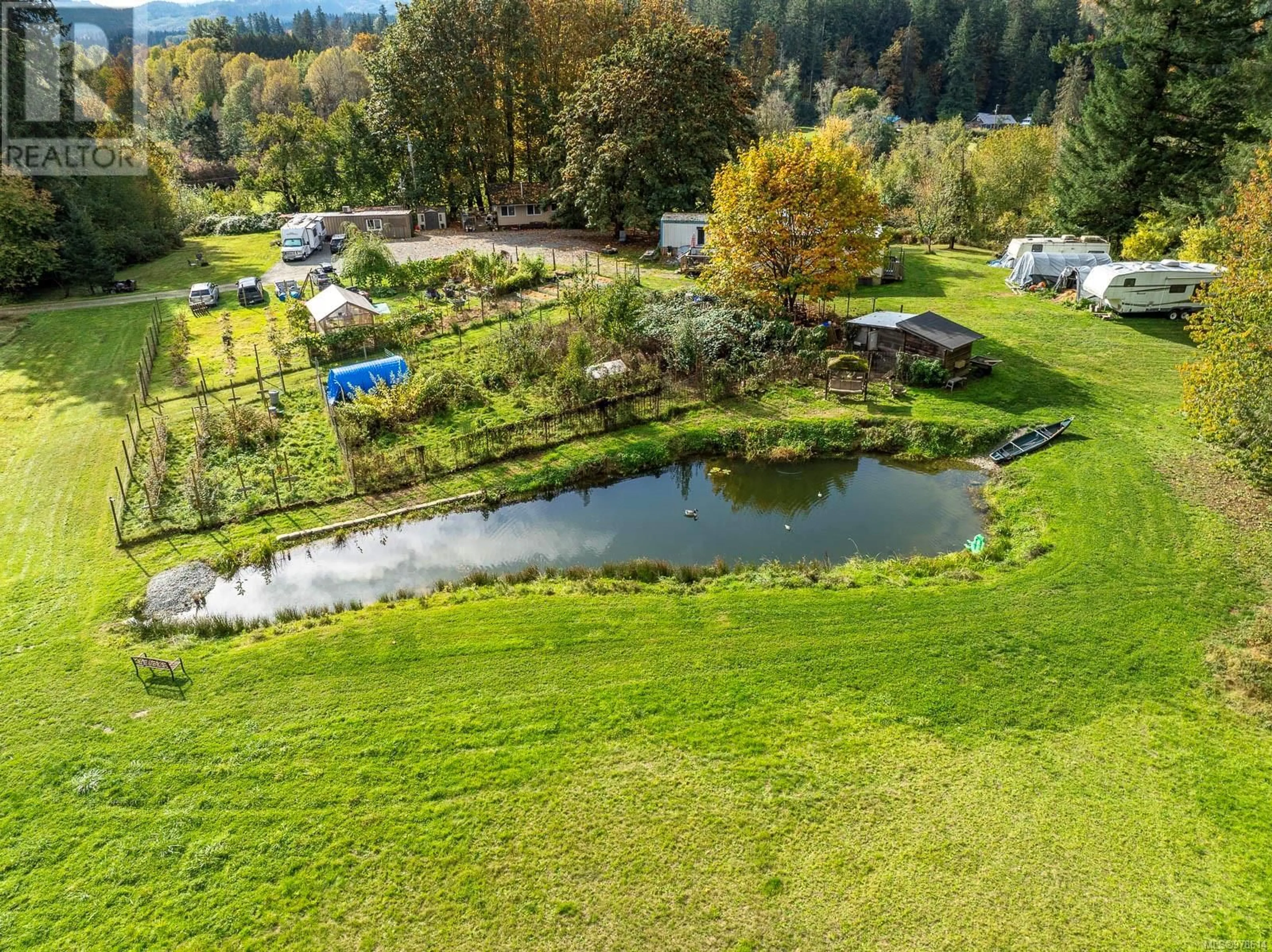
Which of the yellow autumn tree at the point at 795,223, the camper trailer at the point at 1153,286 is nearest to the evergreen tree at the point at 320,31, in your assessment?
the yellow autumn tree at the point at 795,223

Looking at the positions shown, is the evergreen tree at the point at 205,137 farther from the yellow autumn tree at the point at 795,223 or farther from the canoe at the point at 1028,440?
the canoe at the point at 1028,440

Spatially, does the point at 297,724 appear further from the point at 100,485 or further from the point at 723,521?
the point at 100,485

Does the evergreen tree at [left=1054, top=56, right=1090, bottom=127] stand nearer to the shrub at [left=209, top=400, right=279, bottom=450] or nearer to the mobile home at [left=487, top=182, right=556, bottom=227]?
the mobile home at [left=487, top=182, right=556, bottom=227]

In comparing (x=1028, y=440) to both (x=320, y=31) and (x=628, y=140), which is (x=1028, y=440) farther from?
(x=320, y=31)

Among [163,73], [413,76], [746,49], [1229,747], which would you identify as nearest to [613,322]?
[1229,747]

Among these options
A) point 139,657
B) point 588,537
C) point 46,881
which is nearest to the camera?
point 46,881

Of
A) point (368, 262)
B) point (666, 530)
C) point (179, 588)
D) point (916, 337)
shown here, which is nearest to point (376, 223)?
point (368, 262)
